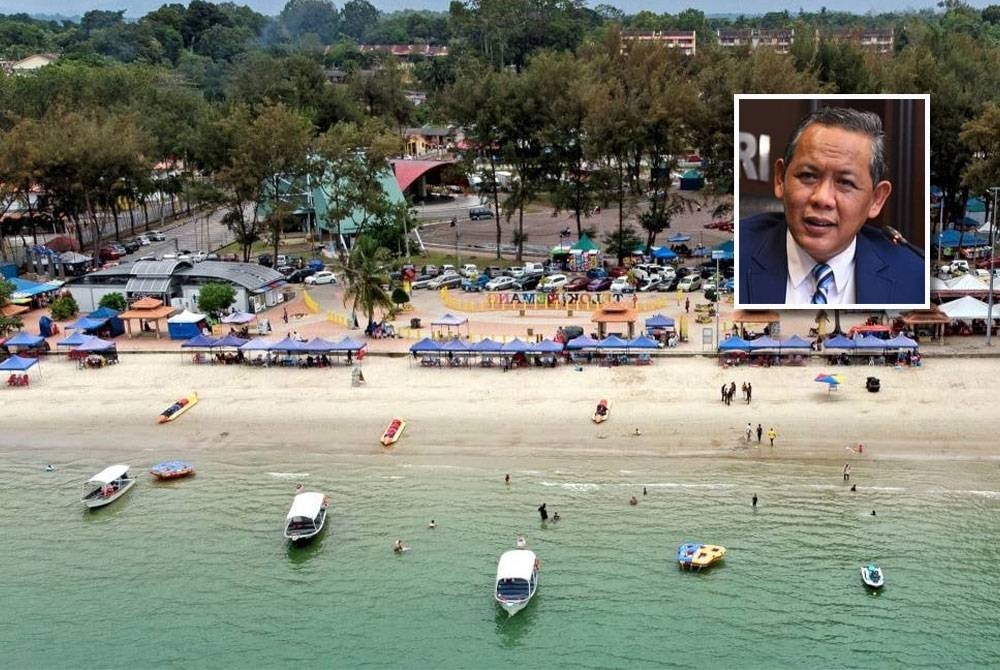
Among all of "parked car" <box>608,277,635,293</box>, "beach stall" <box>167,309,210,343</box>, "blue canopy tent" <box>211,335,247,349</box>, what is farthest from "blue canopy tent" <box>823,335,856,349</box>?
"beach stall" <box>167,309,210,343</box>

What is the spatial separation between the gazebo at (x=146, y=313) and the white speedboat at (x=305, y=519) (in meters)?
29.1

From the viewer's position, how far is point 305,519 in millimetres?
38562

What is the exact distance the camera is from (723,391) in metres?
49.1

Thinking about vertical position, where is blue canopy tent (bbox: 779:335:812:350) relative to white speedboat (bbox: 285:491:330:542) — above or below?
above

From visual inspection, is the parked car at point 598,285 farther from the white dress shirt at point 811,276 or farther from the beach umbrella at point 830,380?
the beach umbrella at point 830,380

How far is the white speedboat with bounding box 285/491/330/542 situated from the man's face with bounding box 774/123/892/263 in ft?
91.8

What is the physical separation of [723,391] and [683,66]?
179ft

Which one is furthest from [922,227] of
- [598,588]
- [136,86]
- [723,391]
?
[136,86]

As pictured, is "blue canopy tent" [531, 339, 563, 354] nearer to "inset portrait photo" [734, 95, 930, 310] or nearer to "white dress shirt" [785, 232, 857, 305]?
"inset portrait photo" [734, 95, 930, 310]

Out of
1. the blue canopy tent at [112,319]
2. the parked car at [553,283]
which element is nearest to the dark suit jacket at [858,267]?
the parked car at [553,283]

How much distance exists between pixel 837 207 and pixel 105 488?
35.1 metres

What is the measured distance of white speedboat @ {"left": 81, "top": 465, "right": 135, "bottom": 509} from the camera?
4262 centimetres

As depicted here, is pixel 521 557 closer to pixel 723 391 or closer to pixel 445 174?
pixel 723 391

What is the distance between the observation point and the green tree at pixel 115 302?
2714 inches
